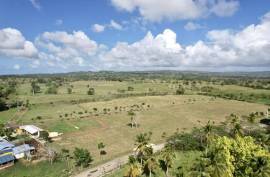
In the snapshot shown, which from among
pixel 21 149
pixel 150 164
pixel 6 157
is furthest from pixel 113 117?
pixel 150 164

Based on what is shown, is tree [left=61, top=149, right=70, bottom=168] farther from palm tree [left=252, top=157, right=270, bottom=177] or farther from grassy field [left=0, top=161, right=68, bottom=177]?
palm tree [left=252, top=157, right=270, bottom=177]

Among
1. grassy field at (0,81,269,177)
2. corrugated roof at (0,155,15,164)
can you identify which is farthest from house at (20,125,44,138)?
corrugated roof at (0,155,15,164)

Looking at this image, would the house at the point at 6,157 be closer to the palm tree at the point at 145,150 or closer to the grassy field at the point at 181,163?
the grassy field at the point at 181,163

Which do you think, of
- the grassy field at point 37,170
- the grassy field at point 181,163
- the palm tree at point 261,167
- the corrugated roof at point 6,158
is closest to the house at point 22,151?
the corrugated roof at point 6,158

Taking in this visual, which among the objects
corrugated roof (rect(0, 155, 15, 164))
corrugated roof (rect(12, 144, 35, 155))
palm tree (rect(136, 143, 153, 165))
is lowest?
corrugated roof (rect(0, 155, 15, 164))

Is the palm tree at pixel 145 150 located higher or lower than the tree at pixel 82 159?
higher

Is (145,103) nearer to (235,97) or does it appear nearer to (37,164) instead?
(235,97)
